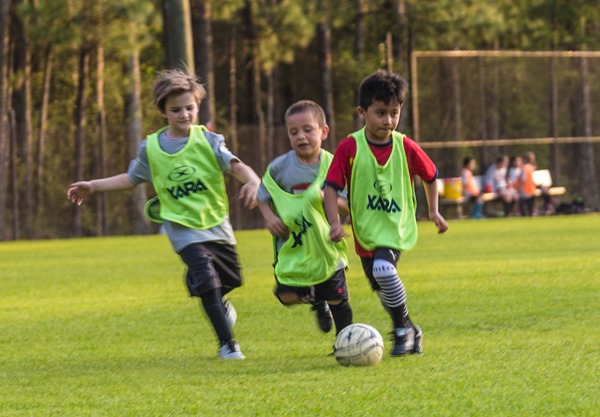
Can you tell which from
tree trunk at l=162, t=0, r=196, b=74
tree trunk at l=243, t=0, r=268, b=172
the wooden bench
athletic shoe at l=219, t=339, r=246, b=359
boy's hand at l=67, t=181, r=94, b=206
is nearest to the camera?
athletic shoe at l=219, t=339, r=246, b=359

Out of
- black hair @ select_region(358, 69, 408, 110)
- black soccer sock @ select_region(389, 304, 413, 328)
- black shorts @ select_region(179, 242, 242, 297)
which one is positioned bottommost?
black soccer sock @ select_region(389, 304, 413, 328)

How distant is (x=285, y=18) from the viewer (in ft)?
100

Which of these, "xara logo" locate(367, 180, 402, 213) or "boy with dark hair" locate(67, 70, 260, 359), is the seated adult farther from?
"xara logo" locate(367, 180, 402, 213)

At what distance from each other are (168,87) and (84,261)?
10496mm

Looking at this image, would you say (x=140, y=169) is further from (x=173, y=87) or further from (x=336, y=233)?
(x=336, y=233)

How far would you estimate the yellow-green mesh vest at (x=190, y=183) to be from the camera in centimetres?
765

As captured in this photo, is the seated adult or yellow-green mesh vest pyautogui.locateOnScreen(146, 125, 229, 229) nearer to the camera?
yellow-green mesh vest pyautogui.locateOnScreen(146, 125, 229, 229)

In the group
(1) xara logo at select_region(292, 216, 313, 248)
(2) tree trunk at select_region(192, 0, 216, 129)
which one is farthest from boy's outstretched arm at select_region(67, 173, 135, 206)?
(2) tree trunk at select_region(192, 0, 216, 129)

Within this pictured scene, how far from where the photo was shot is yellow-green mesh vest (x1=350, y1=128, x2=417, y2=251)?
7.09 m

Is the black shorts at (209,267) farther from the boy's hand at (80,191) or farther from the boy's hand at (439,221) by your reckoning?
the boy's hand at (439,221)

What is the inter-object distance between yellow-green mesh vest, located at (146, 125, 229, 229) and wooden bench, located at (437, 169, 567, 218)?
809 inches

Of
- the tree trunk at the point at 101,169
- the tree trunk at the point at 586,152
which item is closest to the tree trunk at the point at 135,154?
the tree trunk at the point at 101,169

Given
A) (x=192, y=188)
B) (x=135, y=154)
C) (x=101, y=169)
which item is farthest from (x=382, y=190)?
(x=135, y=154)

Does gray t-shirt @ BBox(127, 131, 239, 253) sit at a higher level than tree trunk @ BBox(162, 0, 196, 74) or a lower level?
lower
